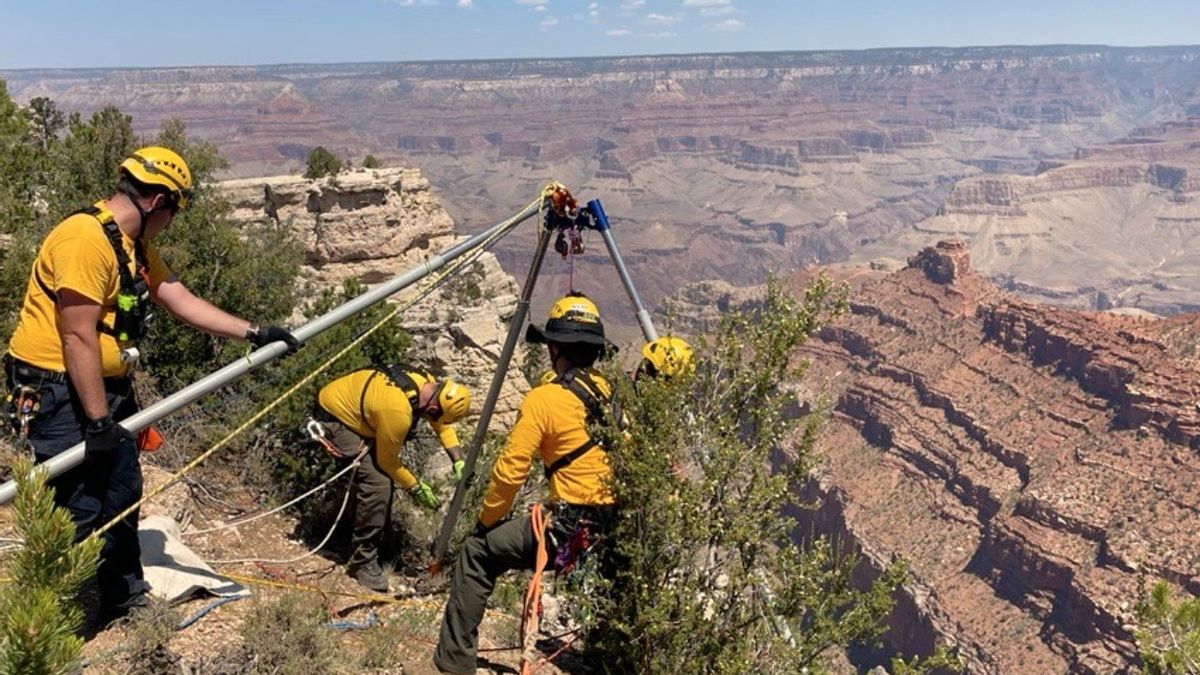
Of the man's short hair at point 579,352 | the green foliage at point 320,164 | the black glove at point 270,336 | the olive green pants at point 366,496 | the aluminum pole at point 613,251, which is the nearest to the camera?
the black glove at point 270,336

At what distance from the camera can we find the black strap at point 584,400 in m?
4.82

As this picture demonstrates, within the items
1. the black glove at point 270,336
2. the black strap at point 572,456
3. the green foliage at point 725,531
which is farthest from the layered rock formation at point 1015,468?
the black glove at point 270,336

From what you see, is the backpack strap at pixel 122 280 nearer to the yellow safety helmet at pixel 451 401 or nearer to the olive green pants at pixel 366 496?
the yellow safety helmet at pixel 451 401

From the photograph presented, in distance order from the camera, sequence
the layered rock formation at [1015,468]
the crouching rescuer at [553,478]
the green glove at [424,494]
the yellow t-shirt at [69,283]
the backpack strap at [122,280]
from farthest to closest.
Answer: the layered rock formation at [1015,468]
the green glove at [424,494]
the crouching rescuer at [553,478]
the backpack strap at [122,280]
the yellow t-shirt at [69,283]

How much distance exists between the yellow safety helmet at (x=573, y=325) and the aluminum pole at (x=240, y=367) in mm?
995

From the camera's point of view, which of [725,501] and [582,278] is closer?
[725,501]

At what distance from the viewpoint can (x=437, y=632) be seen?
5.89m

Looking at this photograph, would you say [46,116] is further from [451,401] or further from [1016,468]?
[1016,468]

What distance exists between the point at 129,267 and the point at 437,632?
321cm

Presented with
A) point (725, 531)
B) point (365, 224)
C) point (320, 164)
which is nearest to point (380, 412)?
point (725, 531)

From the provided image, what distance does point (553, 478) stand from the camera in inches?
195

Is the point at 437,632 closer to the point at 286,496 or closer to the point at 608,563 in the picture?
the point at 608,563

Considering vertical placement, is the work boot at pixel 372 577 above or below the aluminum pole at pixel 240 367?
below

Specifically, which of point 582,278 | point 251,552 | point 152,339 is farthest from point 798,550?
point 582,278
